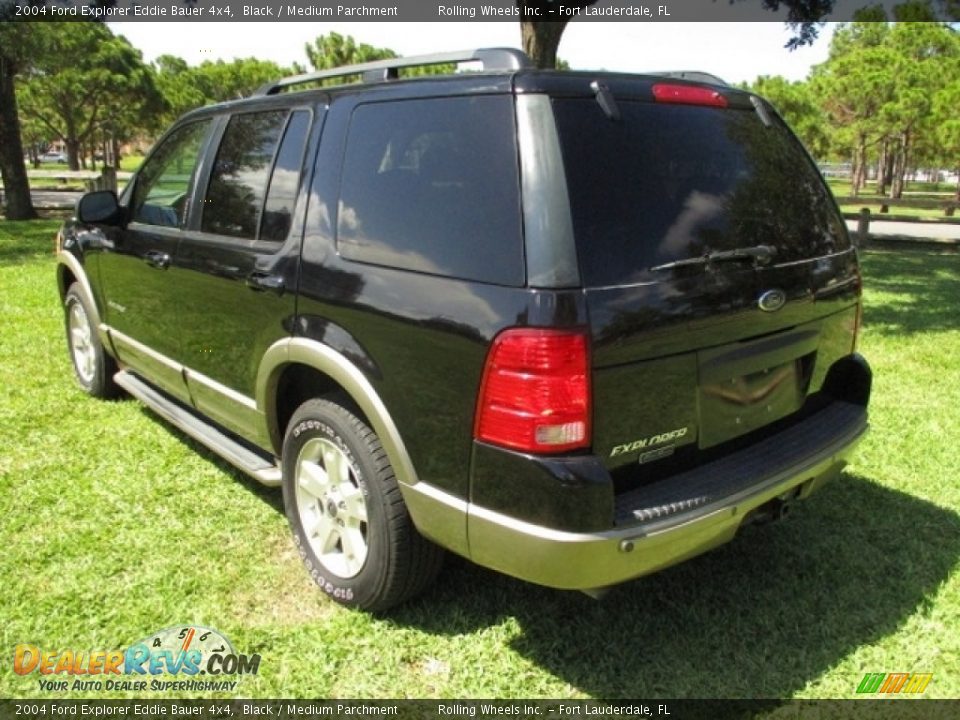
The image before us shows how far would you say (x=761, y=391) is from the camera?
2611 mm

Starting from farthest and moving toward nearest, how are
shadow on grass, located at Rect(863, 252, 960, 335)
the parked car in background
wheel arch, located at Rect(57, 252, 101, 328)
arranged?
the parked car in background, shadow on grass, located at Rect(863, 252, 960, 335), wheel arch, located at Rect(57, 252, 101, 328)

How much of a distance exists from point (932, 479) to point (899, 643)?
1615 millimetres

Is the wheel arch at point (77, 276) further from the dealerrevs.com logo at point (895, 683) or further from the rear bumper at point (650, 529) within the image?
the dealerrevs.com logo at point (895, 683)

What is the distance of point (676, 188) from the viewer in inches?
95.0

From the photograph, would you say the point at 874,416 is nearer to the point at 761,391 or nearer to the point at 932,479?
the point at 932,479

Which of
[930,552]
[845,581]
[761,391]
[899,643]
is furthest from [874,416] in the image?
[761,391]

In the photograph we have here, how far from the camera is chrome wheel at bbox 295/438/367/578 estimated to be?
2809 millimetres

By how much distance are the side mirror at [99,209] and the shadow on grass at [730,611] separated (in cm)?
277

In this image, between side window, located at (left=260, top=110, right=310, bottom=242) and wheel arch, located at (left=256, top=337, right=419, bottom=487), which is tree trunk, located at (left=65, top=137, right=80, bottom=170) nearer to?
side window, located at (left=260, top=110, right=310, bottom=242)

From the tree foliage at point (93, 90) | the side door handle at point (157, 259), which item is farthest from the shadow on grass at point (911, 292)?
the tree foliage at point (93, 90)

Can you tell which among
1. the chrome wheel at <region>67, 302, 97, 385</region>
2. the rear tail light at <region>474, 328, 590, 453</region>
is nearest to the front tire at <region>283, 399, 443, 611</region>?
the rear tail light at <region>474, 328, 590, 453</region>

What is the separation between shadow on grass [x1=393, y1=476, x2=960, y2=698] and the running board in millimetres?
911

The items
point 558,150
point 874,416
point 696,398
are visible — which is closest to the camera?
point 558,150

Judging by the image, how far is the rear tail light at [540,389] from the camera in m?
2.08
